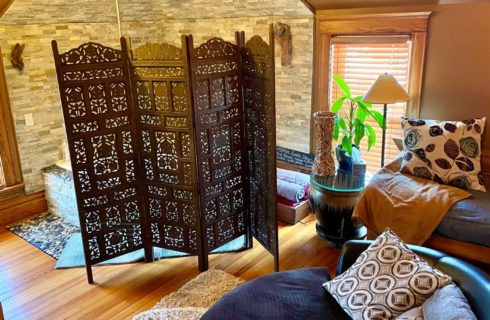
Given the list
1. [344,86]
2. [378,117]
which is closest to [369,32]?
[344,86]

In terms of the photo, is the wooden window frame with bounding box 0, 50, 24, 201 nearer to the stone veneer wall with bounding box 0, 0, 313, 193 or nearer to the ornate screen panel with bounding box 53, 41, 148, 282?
the stone veneer wall with bounding box 0, 0, 313, 193

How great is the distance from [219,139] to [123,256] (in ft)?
→ 4.40

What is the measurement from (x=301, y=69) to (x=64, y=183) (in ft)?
8.36

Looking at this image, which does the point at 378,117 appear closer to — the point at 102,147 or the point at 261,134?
the point at 261,134

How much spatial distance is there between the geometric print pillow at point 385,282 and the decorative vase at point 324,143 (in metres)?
1.31

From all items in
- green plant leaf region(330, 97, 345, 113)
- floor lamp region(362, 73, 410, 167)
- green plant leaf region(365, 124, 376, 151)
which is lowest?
green plant leaf region(365, 124, 376, 151)

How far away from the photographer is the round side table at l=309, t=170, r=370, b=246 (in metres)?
3.37

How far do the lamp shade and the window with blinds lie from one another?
1.23ft

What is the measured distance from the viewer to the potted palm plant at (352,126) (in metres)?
3.50

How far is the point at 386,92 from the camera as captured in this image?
3207mm

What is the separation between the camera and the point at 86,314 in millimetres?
2873

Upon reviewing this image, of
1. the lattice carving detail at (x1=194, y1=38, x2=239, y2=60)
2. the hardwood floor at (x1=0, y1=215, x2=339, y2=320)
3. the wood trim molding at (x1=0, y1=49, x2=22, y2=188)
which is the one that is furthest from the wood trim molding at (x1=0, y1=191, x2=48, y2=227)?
the lattice carving detail at (x1=194, y1=38, x2=239, y2=60)

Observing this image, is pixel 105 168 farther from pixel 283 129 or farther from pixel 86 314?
pixel 283 129

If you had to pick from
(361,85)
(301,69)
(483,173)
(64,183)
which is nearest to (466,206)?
(483,173)
